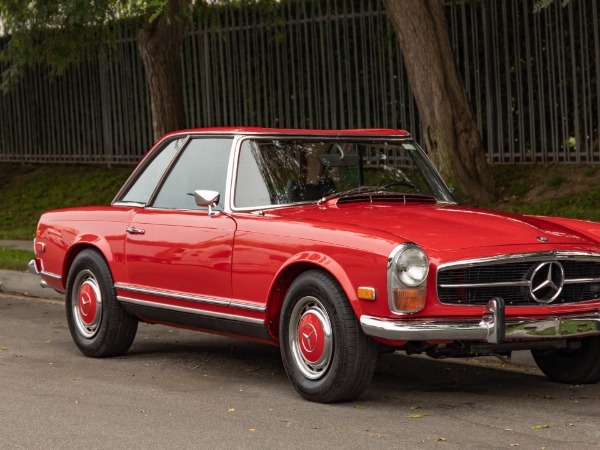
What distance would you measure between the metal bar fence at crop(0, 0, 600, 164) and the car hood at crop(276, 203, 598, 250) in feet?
25.4

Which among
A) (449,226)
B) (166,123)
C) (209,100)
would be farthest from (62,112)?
(449,226)

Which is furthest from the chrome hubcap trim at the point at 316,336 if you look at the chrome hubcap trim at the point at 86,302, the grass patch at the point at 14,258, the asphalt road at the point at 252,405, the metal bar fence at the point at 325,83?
the metal bar fence at the point at 325,83

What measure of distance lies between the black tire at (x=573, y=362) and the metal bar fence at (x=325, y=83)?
7.45 metres

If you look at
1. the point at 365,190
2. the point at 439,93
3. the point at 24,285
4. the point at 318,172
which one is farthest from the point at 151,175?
the point at 439,93

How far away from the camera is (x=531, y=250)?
7.18 meters

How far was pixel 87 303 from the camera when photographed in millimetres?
9273

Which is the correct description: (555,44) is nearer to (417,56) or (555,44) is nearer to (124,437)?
(417,56)

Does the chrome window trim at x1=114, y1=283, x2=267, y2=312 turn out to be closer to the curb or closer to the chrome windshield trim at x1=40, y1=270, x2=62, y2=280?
the chrome windshield trim at x1=40, y1=270, x2=62, y2=280

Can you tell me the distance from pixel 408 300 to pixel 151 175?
298cm

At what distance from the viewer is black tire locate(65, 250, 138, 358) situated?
9086mm

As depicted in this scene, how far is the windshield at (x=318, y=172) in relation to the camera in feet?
26.9

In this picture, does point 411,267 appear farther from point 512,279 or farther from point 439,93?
point 439,93

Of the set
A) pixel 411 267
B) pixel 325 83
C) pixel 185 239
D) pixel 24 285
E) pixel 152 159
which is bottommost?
pixel 24 285

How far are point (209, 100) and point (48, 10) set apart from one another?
539cm
